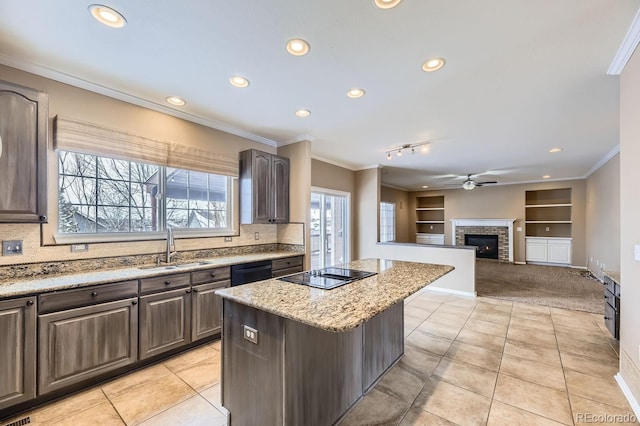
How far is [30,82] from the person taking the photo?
89.9 inches

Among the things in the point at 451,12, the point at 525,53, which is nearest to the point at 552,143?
the point at 525,53

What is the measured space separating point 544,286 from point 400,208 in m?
5.00

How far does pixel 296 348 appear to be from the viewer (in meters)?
1.50

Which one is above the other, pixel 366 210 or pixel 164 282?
pixel 366 210

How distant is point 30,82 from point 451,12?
3.35m

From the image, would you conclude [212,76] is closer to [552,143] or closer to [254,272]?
[254,272]

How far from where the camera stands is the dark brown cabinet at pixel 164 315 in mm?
2451

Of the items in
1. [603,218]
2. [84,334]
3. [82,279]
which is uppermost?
[603,218]

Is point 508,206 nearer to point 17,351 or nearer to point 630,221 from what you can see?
point 630,221

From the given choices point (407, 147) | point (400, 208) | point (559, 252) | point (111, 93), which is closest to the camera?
point (111, 93)

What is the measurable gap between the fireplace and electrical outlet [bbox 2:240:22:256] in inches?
409

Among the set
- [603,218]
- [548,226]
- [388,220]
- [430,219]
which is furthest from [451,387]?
[430,219]

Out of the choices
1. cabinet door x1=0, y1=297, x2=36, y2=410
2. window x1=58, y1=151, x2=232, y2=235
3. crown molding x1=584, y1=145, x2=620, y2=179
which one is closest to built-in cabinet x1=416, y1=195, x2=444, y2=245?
crown molding x1=584, y1=145, x2=620, y2=179

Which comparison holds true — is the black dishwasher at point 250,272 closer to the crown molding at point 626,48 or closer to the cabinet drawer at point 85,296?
the cabinet drawer at point 85,296
